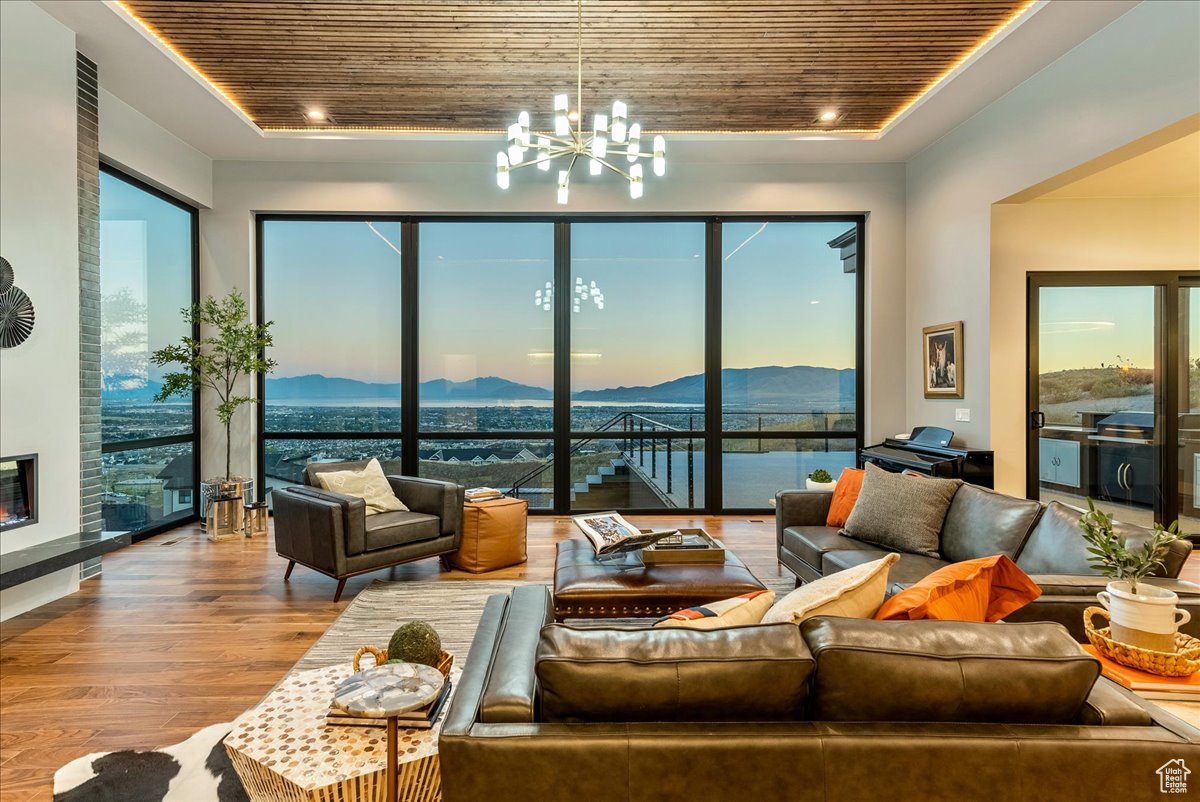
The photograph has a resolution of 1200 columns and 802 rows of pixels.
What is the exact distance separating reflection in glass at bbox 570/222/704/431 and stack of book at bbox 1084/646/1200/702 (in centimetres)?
433

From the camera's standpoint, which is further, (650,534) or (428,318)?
(428,318)

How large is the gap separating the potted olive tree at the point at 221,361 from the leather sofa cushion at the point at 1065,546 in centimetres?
563

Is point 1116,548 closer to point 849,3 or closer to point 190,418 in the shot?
point 849,3

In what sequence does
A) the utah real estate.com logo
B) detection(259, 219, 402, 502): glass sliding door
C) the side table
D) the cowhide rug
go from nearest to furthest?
the utah real estate.com logo
the side table
the cowhide rug
detection(259, 219, 402, 502): glass sliding door

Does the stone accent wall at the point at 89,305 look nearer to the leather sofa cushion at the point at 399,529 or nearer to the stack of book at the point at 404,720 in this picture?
the leather sofa cushion at the point at 399,529

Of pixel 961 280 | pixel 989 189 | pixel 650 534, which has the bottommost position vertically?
pixel 650 534

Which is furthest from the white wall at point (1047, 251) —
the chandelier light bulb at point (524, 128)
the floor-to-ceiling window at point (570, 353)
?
the chandelier light bulb at point (524, 128)

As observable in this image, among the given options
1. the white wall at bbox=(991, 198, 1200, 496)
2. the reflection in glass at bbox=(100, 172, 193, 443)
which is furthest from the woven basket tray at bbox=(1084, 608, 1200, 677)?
the reflection in glass at bbox=(100, 172, 193, 443)

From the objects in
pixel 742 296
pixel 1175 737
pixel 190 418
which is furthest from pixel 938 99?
pixel 190 418

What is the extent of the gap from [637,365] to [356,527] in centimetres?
322

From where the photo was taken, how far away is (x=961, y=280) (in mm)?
4953

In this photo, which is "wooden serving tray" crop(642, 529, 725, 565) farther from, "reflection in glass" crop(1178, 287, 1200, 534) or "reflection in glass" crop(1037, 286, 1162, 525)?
"reflection in glass" crop(1178, 287, 1200, 534)

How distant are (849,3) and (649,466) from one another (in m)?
4.02

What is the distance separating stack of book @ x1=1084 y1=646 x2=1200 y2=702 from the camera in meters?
1.63
